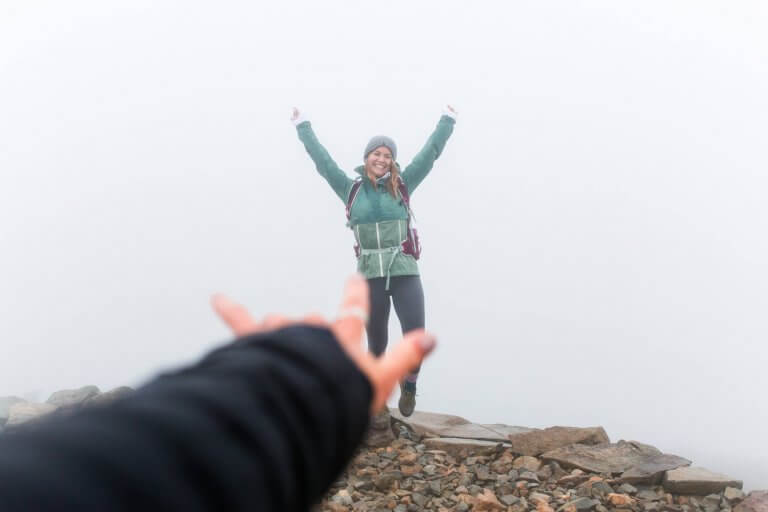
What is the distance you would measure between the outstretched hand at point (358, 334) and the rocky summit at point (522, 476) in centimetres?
506

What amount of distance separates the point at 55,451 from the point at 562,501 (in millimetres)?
6329

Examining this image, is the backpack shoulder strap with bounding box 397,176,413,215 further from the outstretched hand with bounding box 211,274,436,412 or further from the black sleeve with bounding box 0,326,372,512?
the black sleeve with bounding box 0,326,372,512

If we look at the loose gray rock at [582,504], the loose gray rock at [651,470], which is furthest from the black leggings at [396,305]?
the loose gray rock at [651,470]

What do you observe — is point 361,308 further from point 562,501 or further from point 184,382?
point 562,501

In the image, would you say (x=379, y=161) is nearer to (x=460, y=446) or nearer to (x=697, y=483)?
(x=460, y=446)

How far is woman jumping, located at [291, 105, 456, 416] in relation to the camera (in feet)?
22.0

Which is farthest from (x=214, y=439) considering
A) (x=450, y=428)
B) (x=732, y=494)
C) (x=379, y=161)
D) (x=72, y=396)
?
(x=72, y=396)

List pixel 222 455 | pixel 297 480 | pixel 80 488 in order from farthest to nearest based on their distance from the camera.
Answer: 1. pixel 297 480
2. pixel 222 455
3. pixel 80 488

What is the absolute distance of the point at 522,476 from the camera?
6730 mm

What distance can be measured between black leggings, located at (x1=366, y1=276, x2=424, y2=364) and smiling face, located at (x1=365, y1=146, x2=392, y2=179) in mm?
1236

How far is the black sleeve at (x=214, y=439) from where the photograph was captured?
25.8 inches

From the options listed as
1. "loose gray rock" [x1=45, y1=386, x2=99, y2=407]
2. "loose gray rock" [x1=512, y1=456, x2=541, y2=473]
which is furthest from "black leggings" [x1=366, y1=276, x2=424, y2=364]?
"loose gray rock" [x1=45, y1=386, x2=99, y2=407]

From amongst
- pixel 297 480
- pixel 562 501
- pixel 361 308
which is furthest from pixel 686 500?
pixel 297 480

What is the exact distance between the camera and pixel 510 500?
6.12 metres
